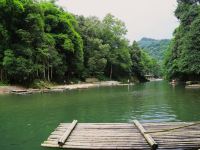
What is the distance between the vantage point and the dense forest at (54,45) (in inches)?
2272

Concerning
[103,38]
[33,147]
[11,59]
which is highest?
[103,38]

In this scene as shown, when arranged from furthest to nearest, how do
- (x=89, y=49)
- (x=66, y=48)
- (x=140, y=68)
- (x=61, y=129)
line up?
(x=140, y=68)
(x=89, y=49)
(x=66, y=48)
(x=61, y=129)

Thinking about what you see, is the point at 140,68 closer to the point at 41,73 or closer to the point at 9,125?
the point at 41,73

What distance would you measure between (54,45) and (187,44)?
28.5 m

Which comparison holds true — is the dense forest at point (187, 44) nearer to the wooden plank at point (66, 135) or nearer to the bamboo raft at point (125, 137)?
the bamboo raft at point (125, 137)

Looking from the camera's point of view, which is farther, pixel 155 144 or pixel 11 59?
pixel 11 59

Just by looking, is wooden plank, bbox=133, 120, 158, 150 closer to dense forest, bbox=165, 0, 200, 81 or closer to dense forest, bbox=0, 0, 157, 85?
dense forest, bbox=165, 0, 200, 81

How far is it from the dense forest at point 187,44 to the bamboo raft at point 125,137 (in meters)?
41.7

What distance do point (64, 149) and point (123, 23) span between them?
90.3 meters

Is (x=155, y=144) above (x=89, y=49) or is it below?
below

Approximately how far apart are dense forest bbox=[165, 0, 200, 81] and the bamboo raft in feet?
137

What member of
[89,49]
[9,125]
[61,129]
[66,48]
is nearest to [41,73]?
[66,48]

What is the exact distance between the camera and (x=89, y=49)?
89.9 metres

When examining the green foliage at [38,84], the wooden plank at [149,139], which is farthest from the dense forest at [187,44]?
the wooden plank at [149,139]
